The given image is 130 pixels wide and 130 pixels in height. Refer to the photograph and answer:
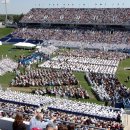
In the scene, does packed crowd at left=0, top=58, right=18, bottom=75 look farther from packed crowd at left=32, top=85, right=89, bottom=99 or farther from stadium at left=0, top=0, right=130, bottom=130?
packed crowd at left=32, top=85, right=89, bottom=99

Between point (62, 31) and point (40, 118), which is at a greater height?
point (40, 118)

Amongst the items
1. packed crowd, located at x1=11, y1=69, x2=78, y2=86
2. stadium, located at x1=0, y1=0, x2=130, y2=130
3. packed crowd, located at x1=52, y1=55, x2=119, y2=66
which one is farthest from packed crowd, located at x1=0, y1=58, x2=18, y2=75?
packed crowd, located at x1=52, y1=55, x2=119, y2=66

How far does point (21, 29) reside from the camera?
257 ft

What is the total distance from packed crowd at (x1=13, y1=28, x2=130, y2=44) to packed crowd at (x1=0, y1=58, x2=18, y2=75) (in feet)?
70.2

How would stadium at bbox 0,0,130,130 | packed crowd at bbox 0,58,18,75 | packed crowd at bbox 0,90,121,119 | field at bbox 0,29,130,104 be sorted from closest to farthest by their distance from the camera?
stadium at bbox 0,0,130,130 → packed crowd at bbox 0,90,121,119 → field at bbox 0,29,130,104 → packed crowd at bbox 0,58,18,75

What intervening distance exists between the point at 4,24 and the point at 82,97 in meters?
60.9

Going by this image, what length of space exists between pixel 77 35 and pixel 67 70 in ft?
90.7

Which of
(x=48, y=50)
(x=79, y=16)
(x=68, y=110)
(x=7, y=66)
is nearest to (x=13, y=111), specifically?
(x=68, y=110)

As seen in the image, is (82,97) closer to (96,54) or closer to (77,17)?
(96,54)

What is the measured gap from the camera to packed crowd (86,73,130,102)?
3091 cm

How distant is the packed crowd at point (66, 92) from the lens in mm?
31586

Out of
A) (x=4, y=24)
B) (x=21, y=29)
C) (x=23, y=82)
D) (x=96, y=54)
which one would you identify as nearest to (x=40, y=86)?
(x=23, y=82)

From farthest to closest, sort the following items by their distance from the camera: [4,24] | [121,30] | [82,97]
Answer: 1. [4,24]
2. [121,30]
3. [82,97]

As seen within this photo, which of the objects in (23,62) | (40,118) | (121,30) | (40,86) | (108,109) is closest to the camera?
(40,118)
